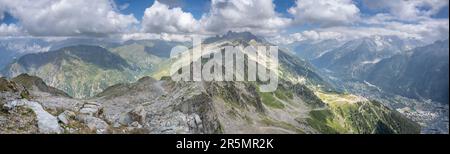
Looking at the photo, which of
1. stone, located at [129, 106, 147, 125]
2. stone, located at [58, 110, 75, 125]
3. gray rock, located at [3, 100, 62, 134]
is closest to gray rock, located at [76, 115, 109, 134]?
stone, located at [58, 110, 75, 125]

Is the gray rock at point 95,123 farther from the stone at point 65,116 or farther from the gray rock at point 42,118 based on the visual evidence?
the gray rock at point 42,118

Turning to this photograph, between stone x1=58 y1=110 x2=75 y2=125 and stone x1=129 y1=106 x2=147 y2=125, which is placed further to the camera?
stone x1=129 y1=106 x2=147 y2=125

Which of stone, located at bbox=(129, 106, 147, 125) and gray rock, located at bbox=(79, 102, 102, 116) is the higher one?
gray rock, located at bbox=(79, 102, 102, 116)

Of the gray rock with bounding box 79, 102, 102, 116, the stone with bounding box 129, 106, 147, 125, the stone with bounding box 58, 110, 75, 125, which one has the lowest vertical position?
the stone with bounding box 129, 106, 147, 125

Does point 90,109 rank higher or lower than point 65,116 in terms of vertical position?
lower

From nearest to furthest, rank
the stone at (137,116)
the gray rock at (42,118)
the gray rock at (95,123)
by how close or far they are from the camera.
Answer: the gray rock at (42,118)
the gray rock at (95,123)
the stone at (137,116)

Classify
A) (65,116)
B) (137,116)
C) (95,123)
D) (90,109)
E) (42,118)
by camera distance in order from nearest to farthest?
(42,118) → (65,116) → (95,123) → (90,109) → (137,116)

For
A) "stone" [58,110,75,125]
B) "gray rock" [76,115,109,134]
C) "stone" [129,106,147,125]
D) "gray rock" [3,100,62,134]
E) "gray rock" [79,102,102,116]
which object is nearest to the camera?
"gray rock" [3,100,62,134]

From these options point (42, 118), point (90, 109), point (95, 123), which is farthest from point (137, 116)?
point (42, 118)

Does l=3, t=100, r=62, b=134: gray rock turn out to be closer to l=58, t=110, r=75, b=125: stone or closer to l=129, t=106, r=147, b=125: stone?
l=58, t=110, r=75, b=125: stone

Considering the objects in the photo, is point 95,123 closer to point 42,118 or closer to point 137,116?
point 42,118

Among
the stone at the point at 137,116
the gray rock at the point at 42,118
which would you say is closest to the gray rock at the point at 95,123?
the gray rock at the point at 42,118
